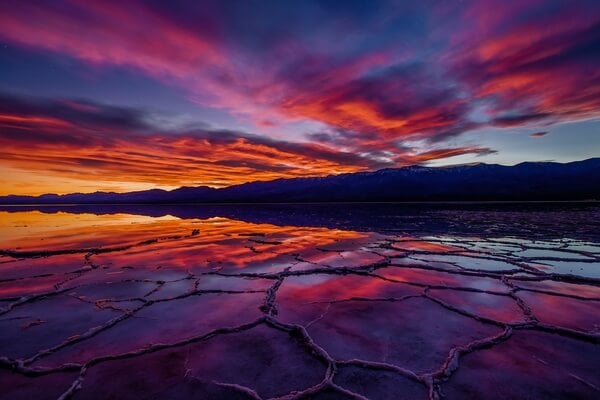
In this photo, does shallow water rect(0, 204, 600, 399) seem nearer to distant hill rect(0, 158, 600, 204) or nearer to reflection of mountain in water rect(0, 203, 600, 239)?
reflection of mountain in water rect(0, 203, 600, 239)

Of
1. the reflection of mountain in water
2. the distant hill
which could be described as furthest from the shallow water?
the distant hill

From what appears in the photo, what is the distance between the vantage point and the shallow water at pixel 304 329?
159 centimetres

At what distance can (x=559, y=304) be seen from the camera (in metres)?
2.65

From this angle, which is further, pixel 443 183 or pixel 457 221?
pixel 443 183

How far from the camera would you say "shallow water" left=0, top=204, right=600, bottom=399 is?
159cm

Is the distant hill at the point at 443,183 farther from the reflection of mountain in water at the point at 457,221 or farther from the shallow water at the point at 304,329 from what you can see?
the shallow water at the point at 304,329

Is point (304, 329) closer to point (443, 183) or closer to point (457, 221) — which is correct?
point (457, 221)

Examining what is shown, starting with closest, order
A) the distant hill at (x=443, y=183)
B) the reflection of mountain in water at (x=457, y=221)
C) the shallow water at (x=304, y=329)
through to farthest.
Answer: the shallow water at (x=304, y=329)
the reflection of mountain in water at (x=457, y=221)
the distant hill at (x=443, y=183)

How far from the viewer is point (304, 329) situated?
2.19 m

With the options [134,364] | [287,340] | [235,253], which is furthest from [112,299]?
[235,253]

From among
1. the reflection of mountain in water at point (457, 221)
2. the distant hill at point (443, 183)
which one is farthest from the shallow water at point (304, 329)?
the distant hill at point (443, 183)

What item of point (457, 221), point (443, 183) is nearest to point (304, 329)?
point (457, 221)

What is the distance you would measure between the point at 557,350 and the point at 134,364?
2649 mm

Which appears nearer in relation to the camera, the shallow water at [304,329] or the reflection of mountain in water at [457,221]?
the shallow water at [304,329]
